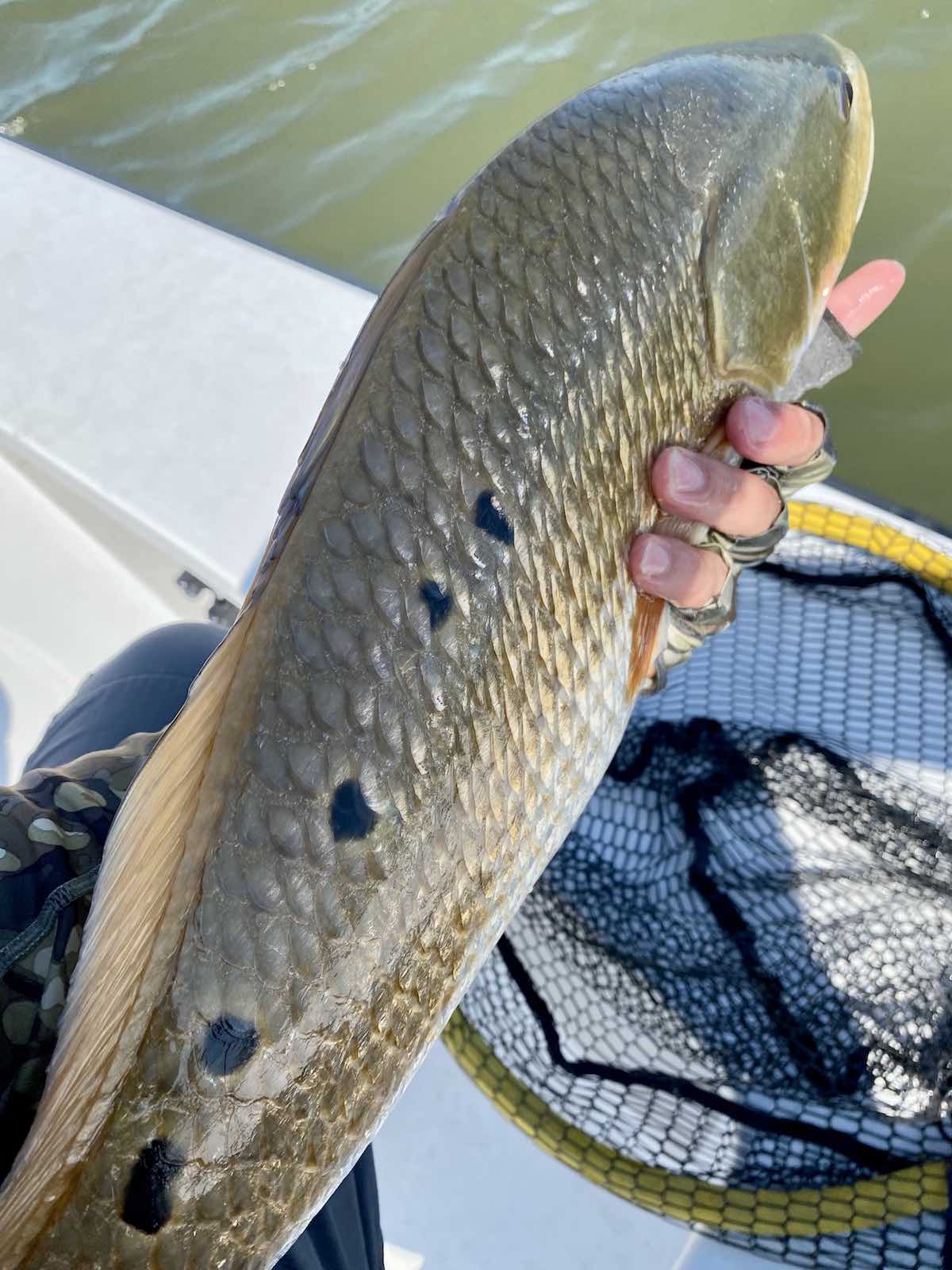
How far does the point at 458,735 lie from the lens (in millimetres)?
850

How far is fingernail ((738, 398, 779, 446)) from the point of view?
117 centimetres

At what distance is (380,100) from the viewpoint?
427 cm

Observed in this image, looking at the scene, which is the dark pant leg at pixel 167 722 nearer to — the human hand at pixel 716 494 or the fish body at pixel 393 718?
the fish body at pixel 393 718

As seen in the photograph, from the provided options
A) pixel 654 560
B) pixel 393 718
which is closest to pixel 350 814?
pixel 393 718

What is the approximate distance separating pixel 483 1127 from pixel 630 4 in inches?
172

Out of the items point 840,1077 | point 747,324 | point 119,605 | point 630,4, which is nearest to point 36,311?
point 119,605

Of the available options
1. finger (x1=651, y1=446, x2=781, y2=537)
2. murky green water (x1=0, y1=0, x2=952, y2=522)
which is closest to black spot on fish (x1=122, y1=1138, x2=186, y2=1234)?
finger (x1=651, y1=446, x2=781, y2=537)

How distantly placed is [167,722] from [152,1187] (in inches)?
32.3

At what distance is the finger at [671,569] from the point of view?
1.07 metres

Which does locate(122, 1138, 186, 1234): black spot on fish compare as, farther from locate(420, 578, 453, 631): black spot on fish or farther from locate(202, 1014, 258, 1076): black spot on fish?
locate(420, 578, 453, 631): black spot on fish

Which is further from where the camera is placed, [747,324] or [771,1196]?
[771,1196]

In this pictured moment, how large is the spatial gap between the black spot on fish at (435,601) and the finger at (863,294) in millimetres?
980

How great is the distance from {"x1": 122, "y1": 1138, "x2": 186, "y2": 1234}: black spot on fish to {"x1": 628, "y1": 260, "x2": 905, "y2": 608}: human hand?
2.23 feet

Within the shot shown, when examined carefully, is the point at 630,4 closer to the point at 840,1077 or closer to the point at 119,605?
the point at 119,605
